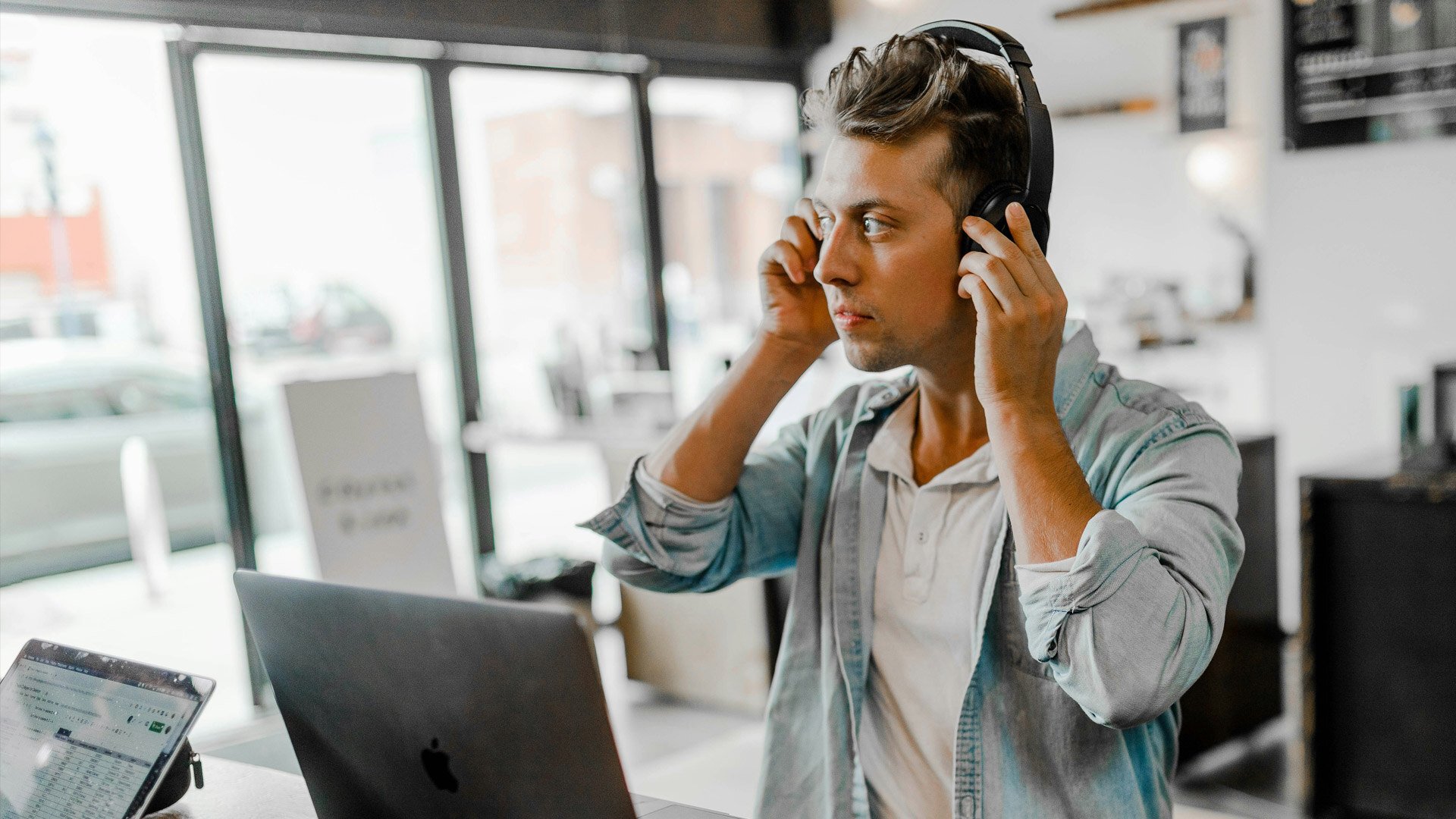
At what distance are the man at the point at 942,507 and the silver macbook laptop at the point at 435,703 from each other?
0.38 m

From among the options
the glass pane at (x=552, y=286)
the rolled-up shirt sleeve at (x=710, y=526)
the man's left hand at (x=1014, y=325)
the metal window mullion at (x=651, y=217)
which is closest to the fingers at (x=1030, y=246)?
the man's left hand at (x=1014, y=325)

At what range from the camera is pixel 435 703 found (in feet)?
2.91

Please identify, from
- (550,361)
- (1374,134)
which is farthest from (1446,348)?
(550,361)

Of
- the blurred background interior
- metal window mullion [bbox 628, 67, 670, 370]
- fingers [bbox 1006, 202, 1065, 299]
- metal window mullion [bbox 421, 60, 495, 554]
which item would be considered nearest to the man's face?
fingers [bbox 1006, 202, 1065, 299]

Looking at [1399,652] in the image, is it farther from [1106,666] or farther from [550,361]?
[550,361]

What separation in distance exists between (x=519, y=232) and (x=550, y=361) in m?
0.52

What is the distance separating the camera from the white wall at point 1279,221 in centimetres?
380

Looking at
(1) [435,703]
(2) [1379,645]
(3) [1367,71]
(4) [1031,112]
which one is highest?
(3) [1367,71]

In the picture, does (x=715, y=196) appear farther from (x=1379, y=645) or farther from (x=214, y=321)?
(x=1379, y=645)

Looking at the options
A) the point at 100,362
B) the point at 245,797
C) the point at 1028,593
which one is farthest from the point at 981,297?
the point at 100,362

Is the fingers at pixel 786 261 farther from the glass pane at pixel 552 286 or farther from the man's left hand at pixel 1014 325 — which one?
the glass pane at pixel 552 286

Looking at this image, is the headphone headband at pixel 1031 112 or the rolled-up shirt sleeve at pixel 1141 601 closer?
the rolled-up shirt sleeve at pixel 1141 601

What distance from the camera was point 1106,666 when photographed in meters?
0.95

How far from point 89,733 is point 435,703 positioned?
0.44 m
